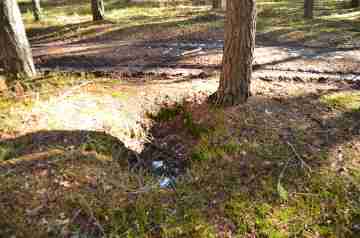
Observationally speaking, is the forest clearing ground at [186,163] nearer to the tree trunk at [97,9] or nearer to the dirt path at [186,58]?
the dirt path at [186,58]

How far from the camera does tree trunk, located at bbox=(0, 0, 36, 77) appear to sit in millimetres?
5691

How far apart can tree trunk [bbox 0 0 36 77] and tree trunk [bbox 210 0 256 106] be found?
369 centimetres

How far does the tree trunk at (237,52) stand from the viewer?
15.8 ft

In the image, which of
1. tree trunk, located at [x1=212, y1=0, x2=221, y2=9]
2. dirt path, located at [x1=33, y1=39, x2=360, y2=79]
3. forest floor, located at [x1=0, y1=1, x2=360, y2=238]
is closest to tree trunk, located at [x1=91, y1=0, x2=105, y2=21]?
dirt path, located at [x1=33, y1=39, x2=360, y2=79]

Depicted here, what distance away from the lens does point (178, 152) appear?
497 centimetres

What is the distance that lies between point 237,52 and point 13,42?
13.4 ft

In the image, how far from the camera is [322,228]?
3588 millimetres

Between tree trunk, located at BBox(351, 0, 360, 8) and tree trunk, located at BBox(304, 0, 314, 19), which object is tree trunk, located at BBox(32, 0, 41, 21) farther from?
tree trunk, located at BBox(351, 0, 360, 8)

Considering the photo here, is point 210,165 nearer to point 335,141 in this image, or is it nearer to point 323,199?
point 323,199

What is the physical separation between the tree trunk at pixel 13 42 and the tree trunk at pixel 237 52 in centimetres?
369

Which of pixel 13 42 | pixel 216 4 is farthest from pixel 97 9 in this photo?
pixel 13 42

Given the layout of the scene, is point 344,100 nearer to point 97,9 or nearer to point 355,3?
point 97,9

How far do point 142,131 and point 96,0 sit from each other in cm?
995

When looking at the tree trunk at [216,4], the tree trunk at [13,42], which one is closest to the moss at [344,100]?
the tree trunk at [13,42]
